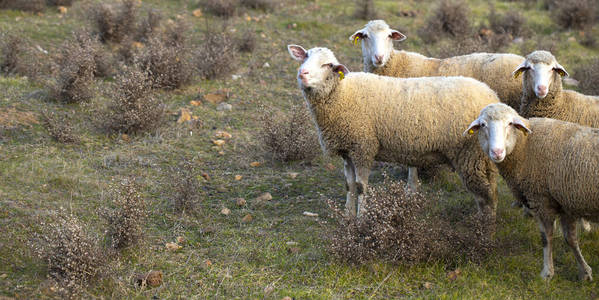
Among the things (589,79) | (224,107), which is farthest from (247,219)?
(589,79)

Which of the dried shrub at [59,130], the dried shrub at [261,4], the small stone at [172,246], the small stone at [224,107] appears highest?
the dried shrub at [261,4]

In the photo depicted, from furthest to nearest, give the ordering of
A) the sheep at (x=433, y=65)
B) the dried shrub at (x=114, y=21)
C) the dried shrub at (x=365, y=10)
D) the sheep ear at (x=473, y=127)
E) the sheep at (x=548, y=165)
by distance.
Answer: the dried shrub at (x=365, y=10), the dried shrub at (x=114, y=21), the sheep at (x=433, y=65), the sheep ear at (x=473, y=127), the sheep at (x=548, y=165)

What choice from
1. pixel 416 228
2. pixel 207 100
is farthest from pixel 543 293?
pixel 207 100

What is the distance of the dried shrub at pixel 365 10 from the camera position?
Answer: 12.9 metres

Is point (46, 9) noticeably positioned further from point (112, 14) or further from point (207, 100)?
point (207, 100)

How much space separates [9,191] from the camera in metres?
5.24

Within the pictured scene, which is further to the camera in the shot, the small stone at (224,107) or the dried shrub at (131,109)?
the small stone at (224,107)

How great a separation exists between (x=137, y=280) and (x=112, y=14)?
7289mm

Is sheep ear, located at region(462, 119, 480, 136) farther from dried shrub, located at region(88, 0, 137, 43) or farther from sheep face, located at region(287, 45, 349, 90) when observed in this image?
dried shrub, located at region(88, 0, 137, 43)

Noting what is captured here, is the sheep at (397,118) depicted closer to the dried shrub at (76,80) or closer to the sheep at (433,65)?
the sheep at (433,65)

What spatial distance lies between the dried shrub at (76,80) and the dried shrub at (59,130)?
89 cm

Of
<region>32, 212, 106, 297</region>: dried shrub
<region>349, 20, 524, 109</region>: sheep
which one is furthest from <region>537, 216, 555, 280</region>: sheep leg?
<region>32, 212, 106, 297</region>: dried shrub

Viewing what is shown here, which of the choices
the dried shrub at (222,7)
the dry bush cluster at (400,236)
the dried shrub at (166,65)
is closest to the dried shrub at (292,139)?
the dry bush cluster at (400,236)

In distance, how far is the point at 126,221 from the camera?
175 inches
